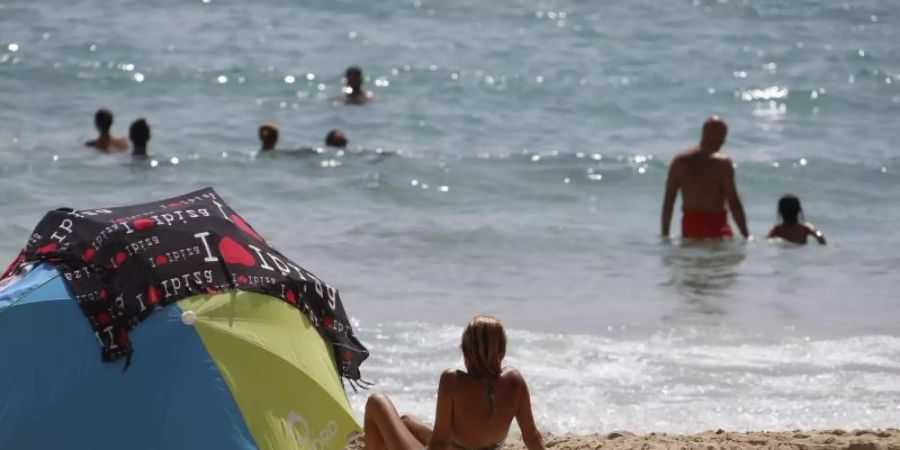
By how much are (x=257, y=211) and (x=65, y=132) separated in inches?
143

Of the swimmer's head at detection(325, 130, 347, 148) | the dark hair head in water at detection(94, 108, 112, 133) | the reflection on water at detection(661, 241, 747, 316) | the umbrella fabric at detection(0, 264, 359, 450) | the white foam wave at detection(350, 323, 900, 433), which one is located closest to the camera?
the umbrella fabric at detection(0, 264, 359, 450)

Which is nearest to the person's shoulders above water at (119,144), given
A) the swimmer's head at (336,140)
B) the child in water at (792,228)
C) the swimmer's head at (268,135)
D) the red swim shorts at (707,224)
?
the swimmer's head at (268,135)

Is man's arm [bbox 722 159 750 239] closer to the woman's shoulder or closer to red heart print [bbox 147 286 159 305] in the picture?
the woman's shoulder

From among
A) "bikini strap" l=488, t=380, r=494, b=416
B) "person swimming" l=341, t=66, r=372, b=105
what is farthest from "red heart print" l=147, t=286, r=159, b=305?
"person swimming" l=341, t=66, r=372, b=105

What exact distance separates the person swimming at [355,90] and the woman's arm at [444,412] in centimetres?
1195

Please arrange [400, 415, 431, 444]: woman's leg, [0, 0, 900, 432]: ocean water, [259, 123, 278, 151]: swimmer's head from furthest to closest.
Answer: [259, 123, 278, 151]: swimmer's head < [0, 0, 900, 432]: ocean water < [400, 415, 431, 444]: woman's leg

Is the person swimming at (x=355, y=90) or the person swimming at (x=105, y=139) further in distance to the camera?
the person swimming at (x=355, y=90)

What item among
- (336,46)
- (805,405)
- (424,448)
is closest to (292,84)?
(336,46)

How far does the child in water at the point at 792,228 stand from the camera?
35.4ft

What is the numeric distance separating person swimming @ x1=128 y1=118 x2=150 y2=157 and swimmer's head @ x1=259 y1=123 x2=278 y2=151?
3.57 feet

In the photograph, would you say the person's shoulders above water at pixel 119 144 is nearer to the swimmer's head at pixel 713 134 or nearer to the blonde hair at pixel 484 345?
the swimmer's head at pixel 713 134

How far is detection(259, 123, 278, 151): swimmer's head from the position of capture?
45.4ft

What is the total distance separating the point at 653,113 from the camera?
16.8m

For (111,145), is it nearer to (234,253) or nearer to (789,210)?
(789,210)
